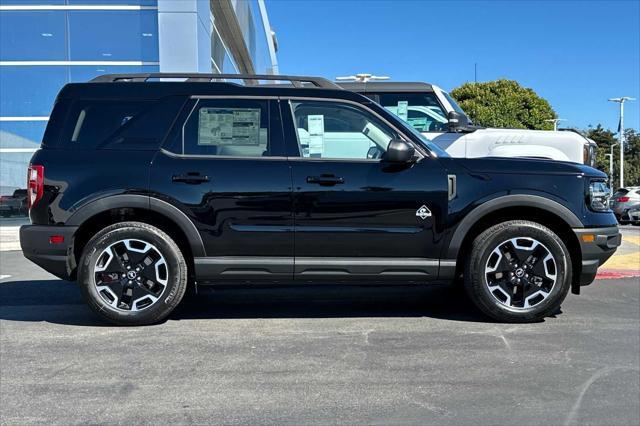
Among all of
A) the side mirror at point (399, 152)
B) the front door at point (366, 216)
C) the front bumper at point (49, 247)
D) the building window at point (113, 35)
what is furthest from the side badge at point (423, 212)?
the building window at point (113, 35)

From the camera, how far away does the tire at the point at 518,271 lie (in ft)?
15.1

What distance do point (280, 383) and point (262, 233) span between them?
1385 mm

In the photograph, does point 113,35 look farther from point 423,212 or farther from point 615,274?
point 615,274

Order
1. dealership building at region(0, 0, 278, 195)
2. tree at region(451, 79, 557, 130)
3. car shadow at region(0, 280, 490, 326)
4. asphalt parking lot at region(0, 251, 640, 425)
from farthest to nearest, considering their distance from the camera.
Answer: tree at region(451, 79, 557, 130) < dealership building at region(0, 0, 278, 195) < car shadow at region(0, 280, 490, 326) < asphalt parking lot at region(0, 251, 640, 425)

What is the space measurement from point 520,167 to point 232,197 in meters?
2.45

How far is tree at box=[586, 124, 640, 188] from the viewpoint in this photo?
58.5m

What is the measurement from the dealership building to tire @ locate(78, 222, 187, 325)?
35.0 feet

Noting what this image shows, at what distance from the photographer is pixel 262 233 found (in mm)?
4535

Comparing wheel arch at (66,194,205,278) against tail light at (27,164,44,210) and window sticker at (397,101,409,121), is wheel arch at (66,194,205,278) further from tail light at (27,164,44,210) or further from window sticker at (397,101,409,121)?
window sticker at (397,101,409,121)

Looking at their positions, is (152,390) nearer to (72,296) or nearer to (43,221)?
(43,221)

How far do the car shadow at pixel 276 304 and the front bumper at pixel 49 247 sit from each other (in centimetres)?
60

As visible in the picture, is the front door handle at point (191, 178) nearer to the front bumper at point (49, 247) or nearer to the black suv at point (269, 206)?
Answer: the black suv at point (269, 206)

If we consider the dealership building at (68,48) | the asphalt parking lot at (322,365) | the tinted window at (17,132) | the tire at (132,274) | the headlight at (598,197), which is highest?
the dealership building at (68,48)

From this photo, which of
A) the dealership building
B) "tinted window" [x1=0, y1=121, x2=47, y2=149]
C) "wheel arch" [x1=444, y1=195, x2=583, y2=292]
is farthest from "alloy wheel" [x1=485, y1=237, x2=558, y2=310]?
"tinted window" [x1=0, y1=121, x2=47, y2=149]
